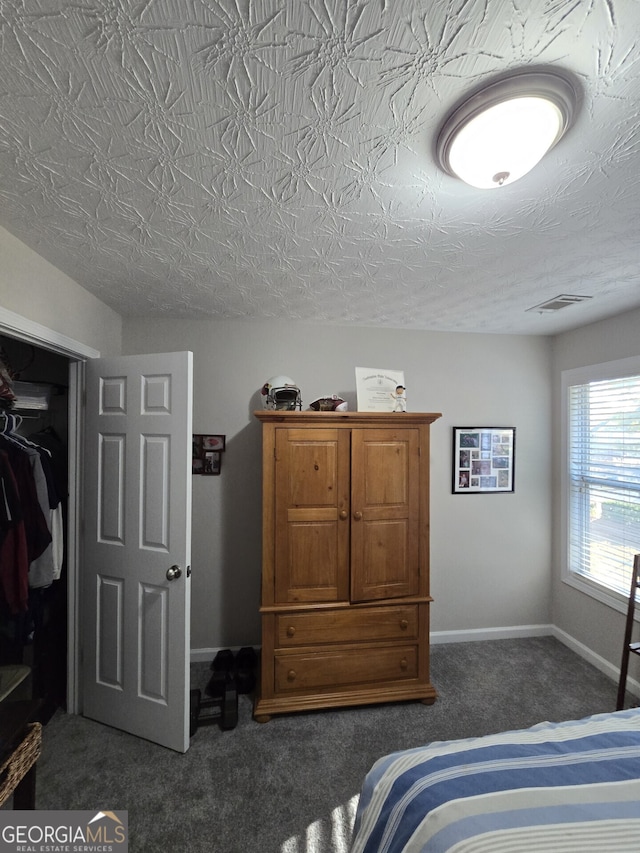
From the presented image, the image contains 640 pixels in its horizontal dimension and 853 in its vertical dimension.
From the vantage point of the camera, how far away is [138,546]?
6.64 ft

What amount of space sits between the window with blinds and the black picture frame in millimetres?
448

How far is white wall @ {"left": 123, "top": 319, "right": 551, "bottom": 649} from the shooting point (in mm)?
2783

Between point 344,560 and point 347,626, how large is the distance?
0.41 metres

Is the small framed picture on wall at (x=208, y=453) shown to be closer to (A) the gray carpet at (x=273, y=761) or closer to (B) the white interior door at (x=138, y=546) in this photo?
(B) the white interior door at (x=138, y=546)

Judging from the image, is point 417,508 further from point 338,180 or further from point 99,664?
point 99,664

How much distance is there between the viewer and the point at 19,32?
724 mm

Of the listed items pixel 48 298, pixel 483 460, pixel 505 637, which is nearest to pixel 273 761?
pixel 505 637

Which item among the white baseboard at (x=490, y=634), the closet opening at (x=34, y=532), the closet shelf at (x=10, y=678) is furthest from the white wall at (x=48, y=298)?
the white baseboard at (x=490, y=634)

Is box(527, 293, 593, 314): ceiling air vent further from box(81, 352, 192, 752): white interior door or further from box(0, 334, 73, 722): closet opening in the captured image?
box(0, 334, 73, 722): closet opening

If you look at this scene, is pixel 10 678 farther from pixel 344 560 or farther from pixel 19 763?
pixel 344 560

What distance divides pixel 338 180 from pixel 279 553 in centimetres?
193

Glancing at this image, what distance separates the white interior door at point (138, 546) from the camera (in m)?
1.96

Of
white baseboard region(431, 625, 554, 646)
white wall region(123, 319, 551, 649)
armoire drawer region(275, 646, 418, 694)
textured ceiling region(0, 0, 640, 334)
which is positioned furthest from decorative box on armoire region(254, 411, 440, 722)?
textured ceiling region(0, 0, 640, 334)

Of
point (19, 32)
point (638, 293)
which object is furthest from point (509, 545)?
point (19, 32)
